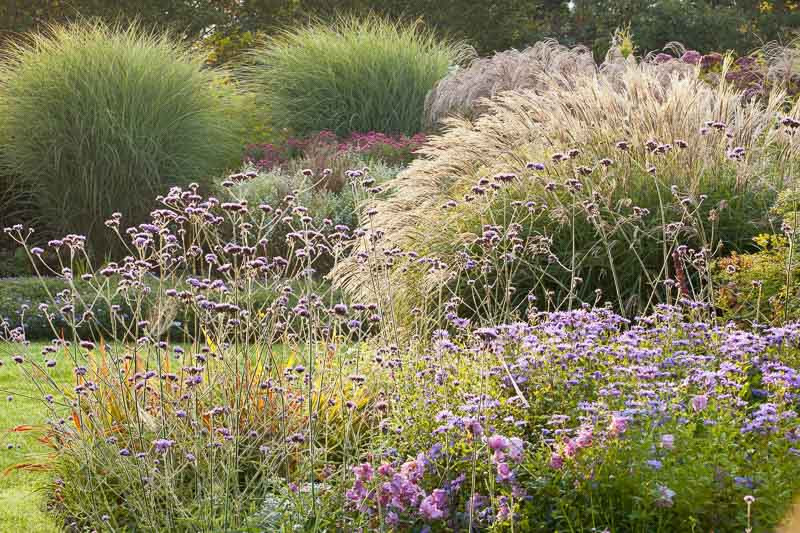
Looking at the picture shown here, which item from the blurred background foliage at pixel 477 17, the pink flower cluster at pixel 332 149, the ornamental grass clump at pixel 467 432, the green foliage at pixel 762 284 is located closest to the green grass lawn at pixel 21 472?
the ornamental grass clump at pixel 467 432

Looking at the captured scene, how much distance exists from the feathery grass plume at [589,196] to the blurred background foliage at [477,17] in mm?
16404

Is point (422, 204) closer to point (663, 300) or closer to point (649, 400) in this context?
point (663, 300)

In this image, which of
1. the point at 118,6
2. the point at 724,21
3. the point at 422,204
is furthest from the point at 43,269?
the point at 724,21

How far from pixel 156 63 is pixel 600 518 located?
9152mm

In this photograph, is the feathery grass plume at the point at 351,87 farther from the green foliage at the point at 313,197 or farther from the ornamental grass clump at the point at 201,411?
the ornamental grass clump at the point at 201,411

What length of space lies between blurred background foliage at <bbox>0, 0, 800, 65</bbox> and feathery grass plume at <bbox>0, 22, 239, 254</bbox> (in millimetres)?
11285

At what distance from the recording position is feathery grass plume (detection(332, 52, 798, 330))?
506 centimetres

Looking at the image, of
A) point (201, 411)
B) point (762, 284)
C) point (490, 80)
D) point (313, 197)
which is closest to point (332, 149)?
point (313, 197)

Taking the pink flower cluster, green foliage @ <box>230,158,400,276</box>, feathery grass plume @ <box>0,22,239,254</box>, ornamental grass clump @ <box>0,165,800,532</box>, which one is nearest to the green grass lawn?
ornamental grass clump @ <box>0,165,800,532</box>

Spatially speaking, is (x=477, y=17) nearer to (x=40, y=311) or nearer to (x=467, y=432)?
(x=40, y=311)

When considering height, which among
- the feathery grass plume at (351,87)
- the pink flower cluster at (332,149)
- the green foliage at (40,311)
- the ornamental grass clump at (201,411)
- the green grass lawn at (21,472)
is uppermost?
the feathery grass plume at (351,87)

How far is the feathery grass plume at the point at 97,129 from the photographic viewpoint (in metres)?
10.1

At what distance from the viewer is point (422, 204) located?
589 cm

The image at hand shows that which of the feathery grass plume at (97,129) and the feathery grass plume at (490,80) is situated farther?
the feathery grass plume at (490,80)
